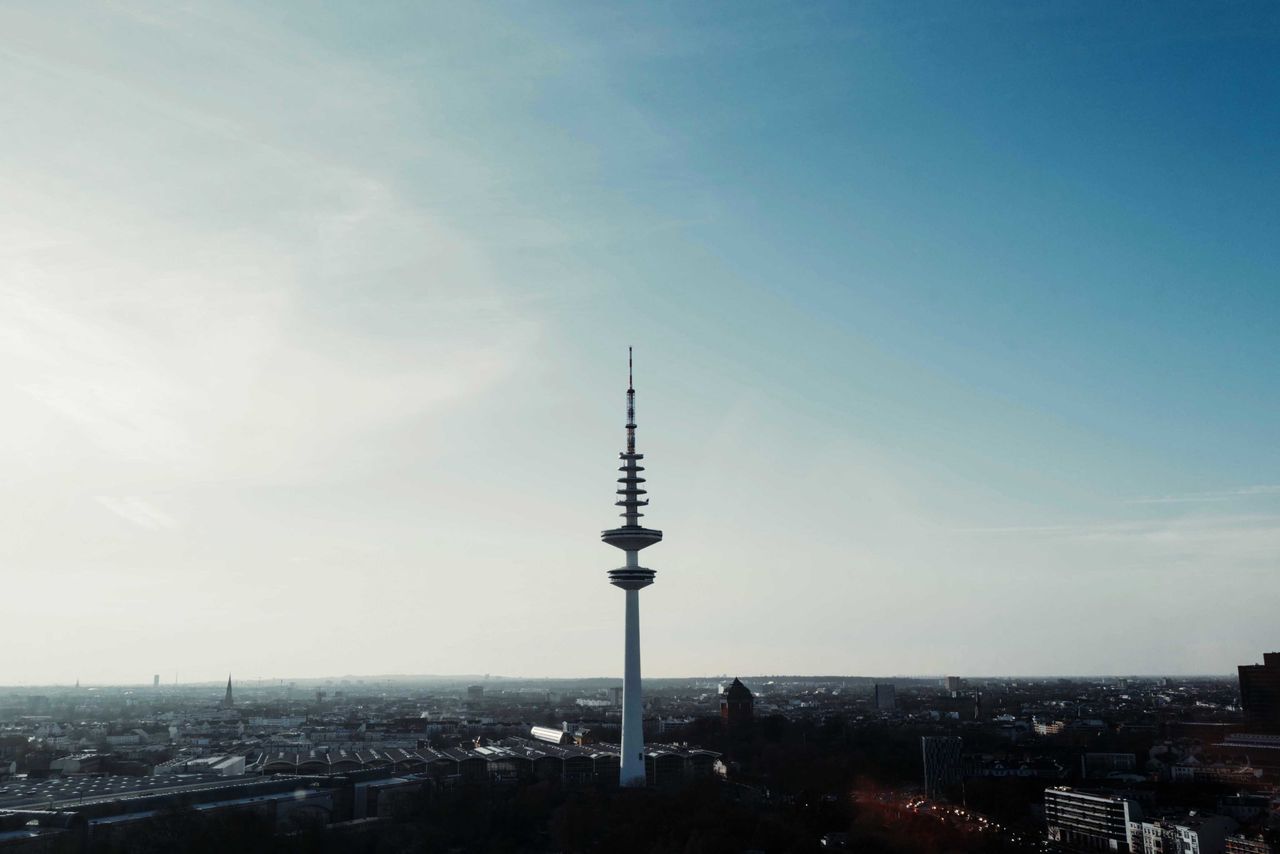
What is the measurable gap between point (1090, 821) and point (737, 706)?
1443 inches

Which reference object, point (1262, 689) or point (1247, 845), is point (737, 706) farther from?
point (1247, 845)

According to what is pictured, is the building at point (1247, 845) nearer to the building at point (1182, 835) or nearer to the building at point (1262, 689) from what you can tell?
the building at point (1182, 835)

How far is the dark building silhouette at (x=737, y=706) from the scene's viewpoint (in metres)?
76.9

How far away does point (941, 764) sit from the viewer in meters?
57.7

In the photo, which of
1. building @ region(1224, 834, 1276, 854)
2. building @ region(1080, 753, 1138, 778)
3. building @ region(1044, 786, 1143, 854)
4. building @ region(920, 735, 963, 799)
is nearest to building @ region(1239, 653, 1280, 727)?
building @ region(1080, 753, 1138, 778)

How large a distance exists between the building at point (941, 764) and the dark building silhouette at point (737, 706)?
20156 mm

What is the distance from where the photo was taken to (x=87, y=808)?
38.4 metres

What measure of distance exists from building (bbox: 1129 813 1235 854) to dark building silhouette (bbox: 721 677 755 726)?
3777cm

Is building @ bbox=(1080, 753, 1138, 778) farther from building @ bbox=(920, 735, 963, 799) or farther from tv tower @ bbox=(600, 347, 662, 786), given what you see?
tv tower @ bbox=(600, 347, 662, 786)

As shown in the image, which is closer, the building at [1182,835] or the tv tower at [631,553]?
the building at [1182,835]

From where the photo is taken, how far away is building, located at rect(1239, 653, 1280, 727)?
77125mm

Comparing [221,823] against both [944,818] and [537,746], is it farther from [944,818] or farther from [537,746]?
[537,746]

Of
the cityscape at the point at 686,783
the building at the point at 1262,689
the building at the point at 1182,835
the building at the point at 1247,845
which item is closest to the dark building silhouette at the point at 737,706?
the cityscape at the point at 686,783

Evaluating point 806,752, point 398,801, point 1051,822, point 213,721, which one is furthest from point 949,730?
point 213,721
